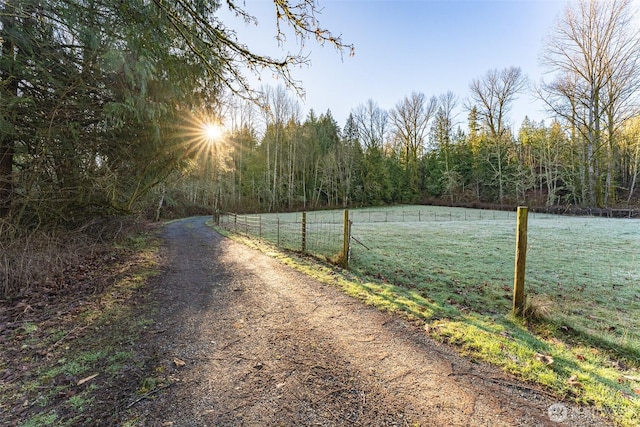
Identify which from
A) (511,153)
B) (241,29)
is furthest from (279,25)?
(511,153)

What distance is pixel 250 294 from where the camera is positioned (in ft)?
16.2

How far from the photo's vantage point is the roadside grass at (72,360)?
2.14m

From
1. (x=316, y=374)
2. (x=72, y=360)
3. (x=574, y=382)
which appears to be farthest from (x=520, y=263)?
(x=72, y=360)

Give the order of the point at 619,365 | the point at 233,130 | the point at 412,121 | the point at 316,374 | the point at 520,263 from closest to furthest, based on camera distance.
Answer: the point at 316,374, the point at 619,365, the point at 520,263, the point at 233,130, the point at 412,121

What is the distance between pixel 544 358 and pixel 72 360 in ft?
15.9

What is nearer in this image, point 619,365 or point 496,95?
point 619,365

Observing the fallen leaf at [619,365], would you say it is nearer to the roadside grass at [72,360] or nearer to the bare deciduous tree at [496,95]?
the roadside grass at [72,360]

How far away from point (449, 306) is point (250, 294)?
3.38 metres

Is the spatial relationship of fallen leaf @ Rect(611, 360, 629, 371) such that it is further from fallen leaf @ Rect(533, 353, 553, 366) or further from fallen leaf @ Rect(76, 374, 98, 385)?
fallen leaf @ Rect(76, 374, 98, 385)

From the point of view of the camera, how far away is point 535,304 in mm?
3996

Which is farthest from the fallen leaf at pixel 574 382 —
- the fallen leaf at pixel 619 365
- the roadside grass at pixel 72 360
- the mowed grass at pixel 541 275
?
the roadside grass at pixel 72 360

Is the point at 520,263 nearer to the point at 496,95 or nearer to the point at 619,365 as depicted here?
the point at 619,365

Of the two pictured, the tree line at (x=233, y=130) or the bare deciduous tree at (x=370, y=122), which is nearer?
the tree line at (x=233, y=130)

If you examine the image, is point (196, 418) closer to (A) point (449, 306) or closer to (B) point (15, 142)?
Result: (A) point (449, 306)
